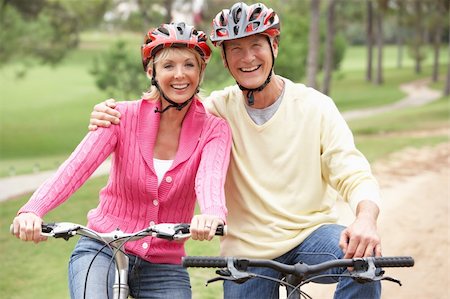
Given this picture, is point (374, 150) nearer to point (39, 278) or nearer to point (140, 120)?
point (39, 278)

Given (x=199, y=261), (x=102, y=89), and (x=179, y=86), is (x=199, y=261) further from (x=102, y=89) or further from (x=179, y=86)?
(x=102, y=89)

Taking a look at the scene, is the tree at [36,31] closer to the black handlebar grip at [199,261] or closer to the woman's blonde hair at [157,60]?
the woman's blonde hair at [157,60]

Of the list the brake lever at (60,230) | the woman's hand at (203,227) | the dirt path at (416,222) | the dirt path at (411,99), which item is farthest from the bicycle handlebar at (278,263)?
the dirt path at (411,99)

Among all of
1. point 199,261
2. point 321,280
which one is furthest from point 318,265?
point 321,280

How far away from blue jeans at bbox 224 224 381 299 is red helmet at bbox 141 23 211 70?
3.43ft

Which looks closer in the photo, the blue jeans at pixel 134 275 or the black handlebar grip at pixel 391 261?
the black handlebar grip at pixel 391 261

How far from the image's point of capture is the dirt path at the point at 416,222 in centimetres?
812

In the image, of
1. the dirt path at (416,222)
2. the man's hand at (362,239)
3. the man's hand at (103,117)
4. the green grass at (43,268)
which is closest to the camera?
the man's hand at (362,239)

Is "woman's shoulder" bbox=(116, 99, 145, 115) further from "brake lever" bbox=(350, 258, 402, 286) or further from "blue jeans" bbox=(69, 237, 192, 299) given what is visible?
"brake lever" bbox=(350, 258, 402, 286)

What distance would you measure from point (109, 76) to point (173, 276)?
28646mm

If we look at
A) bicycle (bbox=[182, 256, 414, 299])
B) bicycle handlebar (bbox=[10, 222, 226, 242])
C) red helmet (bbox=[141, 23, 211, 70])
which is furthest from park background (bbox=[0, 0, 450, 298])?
bicycle (bbox=[182, 256, 414, 299])

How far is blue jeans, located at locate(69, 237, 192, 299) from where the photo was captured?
385 cm

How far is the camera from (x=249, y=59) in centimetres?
429

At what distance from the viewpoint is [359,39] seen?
96688 millimetres
